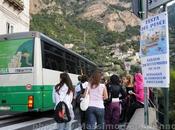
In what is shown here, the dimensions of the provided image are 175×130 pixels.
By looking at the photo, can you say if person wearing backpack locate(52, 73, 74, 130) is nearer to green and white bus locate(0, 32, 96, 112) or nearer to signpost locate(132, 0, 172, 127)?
signpost locate(132, 0, 172, 127)

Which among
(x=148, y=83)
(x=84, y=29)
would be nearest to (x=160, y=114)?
(x=148, y=83)

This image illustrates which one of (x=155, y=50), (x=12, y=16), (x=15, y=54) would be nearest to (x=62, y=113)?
(x=155, y=50)

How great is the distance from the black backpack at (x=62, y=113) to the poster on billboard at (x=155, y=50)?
2990 mm

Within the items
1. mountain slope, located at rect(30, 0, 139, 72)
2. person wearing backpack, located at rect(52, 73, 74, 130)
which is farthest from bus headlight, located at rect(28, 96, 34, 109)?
mountain slope, located at rect(30, 0, 139, 72)

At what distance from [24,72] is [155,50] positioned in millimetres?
9600

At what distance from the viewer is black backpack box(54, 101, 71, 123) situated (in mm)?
9891

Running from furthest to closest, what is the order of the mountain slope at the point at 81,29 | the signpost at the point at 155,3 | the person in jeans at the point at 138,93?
1. the mountain slope at the point at 81,29
2. the person in jeans at the point at 138,93
3. the signpost at the point at 155,3

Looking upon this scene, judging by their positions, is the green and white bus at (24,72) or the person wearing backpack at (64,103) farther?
the green and white bus at (24,72)

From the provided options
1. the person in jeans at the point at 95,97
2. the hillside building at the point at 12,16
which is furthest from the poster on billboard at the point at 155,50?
the hillside building at the point at 12,16

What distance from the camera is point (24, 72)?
52.3 feet

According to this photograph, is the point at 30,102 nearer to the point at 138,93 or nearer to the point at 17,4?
the point at 138,93

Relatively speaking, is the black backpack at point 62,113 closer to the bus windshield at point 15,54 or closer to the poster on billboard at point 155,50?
the poster on billboard at point 155,50

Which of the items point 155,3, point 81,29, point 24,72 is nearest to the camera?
point 155,3

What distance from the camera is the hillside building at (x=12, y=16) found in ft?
120
